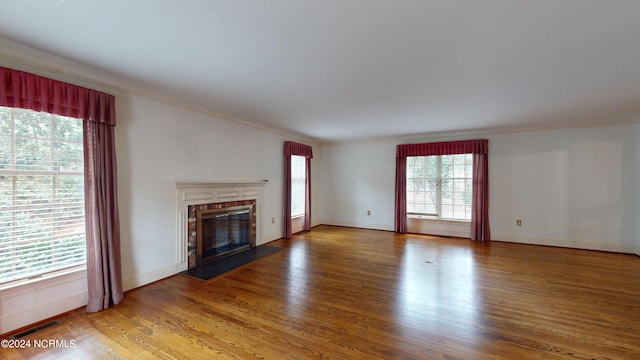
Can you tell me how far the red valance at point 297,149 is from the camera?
19.5 feet

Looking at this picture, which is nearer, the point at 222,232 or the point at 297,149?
the point at 222,232

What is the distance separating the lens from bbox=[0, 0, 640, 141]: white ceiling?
1.68 meters

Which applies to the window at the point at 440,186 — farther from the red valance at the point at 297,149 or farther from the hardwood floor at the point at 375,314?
the red valance at the point at 297,149

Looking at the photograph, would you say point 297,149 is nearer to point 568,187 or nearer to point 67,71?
point 67,71

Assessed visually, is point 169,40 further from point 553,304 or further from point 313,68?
point 553,304

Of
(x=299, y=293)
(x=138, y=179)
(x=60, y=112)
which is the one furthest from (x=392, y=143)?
(x=60, y=112)

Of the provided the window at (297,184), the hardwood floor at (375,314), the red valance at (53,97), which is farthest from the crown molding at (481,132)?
the red valance at (53,97)

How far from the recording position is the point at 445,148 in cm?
597

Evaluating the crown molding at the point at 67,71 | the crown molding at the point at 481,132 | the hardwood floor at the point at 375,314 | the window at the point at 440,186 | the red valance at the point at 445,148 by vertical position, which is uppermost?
the crown molding at the point at 67,71

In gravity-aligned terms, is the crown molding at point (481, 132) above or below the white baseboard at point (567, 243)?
above

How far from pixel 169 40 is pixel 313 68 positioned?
48.4 inches

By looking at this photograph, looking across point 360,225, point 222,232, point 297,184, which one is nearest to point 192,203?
point 222,232

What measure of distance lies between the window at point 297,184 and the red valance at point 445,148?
96.4 inches

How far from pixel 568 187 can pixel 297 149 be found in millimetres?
5604
